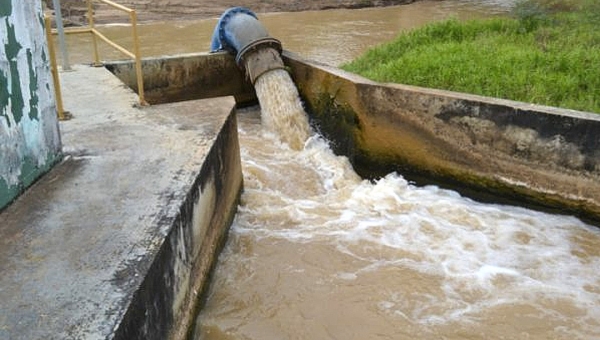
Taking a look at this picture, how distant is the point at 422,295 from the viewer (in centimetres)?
392

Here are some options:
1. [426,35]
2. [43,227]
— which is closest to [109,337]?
[43,227]

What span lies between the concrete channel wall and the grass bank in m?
0.50

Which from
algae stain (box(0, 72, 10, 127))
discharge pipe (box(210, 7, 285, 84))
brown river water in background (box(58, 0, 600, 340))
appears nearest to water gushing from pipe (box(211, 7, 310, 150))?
discharge pipe (box(210, 7, 285, 84))

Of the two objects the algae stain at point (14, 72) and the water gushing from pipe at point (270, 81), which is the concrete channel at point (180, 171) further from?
the algae stain at point (14, 72)

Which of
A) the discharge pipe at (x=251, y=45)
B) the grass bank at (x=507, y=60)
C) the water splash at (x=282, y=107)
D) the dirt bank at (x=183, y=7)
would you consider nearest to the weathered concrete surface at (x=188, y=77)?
the discharge pipe at (x=251, y=45)

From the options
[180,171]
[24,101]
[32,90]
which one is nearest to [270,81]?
[180,171]

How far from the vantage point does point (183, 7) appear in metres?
17.4

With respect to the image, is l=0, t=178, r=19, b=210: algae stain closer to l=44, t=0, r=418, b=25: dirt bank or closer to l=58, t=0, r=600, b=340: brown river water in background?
l=58, t=0, r=600, b=340: brown river water in background

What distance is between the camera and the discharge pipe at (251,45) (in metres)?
7.05

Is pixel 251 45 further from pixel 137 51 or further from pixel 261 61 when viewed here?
pixel 137 51

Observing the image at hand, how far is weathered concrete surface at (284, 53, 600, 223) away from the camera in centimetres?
483

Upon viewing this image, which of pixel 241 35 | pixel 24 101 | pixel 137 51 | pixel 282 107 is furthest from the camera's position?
pixel 241 35

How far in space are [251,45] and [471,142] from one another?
3104 mm

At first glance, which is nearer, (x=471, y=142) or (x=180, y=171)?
(x=180, y=171)
